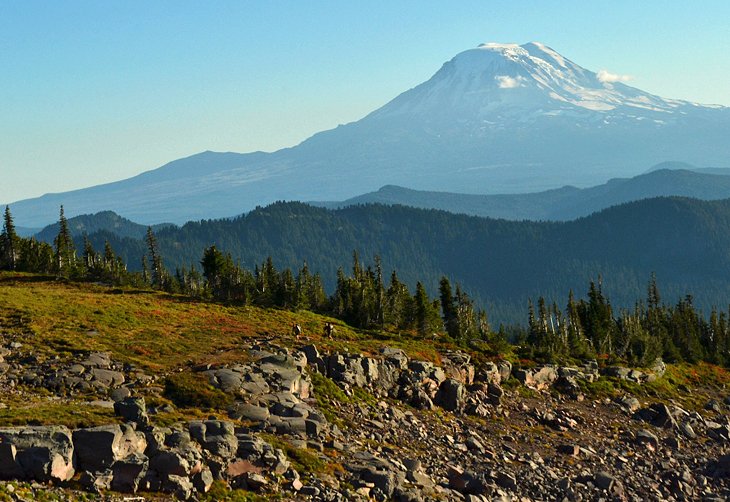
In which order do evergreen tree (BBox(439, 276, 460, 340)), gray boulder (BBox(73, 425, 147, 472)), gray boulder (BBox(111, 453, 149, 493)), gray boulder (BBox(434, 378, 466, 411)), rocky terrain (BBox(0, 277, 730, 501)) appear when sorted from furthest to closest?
evergreen tree (BBox(439, 276, 460, 340))
gray boulder (BBox(434, 378, 466, 411))
rocky terrain (BBox(0, 277, 730, 501))
gray boulder (BBox(73, 425, 147, 472))
gray boulder (BBox(111, 453, 149, 493))

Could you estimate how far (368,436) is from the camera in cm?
5531

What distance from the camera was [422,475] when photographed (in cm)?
5031

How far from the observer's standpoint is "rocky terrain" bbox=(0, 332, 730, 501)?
39.6 metres

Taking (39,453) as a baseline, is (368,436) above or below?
below

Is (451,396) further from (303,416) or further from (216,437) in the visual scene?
(216,437)

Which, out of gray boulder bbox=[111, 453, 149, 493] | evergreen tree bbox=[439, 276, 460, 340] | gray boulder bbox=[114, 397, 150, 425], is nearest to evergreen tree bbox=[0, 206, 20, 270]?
evergreen tree bbox=[439, 276, 460, 340]

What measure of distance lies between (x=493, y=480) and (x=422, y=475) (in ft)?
21.2

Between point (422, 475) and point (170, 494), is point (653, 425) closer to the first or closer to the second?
point (422, 475)

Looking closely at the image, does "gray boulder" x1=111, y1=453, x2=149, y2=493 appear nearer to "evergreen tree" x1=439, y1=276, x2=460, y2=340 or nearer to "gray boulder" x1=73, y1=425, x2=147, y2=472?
"gray boulder" x1=73, y1=425, x2=147, y2=472

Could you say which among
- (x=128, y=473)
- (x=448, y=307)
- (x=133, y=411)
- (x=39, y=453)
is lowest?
(x=448, y=307)

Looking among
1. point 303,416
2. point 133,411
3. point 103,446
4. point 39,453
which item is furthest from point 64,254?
point 39,453

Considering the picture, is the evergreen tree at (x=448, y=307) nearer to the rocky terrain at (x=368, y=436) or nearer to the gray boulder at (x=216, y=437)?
the rocky terrain at (x=368, y=436)

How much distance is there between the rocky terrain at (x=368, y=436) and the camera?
130ft

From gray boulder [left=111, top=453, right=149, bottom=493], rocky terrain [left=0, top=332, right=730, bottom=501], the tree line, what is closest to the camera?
gray boulder [left=111, top=453, right=149, bottom=493]
